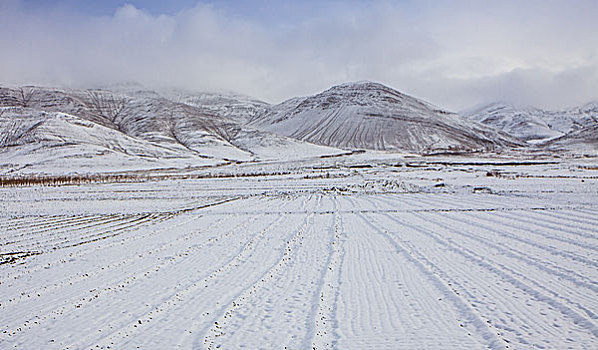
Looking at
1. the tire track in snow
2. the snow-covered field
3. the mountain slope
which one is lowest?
the snow-covered field

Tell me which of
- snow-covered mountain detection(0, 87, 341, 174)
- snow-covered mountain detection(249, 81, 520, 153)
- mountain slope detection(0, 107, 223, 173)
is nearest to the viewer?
mountain slope detection(0, 107, 223, 173)

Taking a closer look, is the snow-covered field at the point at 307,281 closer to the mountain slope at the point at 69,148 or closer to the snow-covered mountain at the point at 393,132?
the mountain slope at the point at 69,148

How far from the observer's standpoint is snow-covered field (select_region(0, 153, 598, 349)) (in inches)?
264

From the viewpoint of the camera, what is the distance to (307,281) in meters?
9.74

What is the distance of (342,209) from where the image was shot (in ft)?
80.8

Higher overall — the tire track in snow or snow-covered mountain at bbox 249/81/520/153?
snow-covered mountain at bbox 249/81/520/153

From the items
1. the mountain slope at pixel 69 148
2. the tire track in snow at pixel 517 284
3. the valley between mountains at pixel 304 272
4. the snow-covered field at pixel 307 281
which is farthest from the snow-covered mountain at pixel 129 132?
the tire track in snow at pixel 517 284

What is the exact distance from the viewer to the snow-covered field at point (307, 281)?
6.71m

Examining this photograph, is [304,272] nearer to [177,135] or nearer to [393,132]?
[177,135]

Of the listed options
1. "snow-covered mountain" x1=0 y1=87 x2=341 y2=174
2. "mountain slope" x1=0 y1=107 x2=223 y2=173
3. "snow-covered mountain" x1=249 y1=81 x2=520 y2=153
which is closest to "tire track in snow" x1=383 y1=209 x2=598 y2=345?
"mountain slope" x1=0 y1=107 x2=223 y2=173

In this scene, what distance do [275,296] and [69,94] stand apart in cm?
21232

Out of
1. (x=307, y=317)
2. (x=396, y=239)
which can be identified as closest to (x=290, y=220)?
(x=396, y=239)

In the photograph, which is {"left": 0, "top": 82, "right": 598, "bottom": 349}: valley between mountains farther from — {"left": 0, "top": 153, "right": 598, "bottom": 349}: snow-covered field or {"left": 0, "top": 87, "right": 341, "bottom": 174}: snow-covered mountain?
{"left": 0, "top": 87, "right": 341, "bottom": 174}: snow-covered mountain

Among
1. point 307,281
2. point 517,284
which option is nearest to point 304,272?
point 307,281
